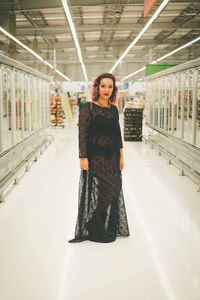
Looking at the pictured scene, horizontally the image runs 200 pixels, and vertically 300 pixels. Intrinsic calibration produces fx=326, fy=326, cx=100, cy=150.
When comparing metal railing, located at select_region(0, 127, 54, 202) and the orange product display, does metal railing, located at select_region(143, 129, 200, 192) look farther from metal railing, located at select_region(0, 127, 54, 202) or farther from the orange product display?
the orange product display

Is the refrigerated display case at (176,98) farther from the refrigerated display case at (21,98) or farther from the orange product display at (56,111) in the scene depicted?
the orange product display at (56,111)

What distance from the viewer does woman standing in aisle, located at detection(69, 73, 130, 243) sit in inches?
124

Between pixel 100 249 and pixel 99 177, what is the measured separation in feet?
2.32

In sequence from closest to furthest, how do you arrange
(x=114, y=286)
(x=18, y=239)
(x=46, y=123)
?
(x=114, y=286) → (x=18, y=239) → (x=46, y=123)

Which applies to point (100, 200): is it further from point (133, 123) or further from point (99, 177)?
point (133, 123)

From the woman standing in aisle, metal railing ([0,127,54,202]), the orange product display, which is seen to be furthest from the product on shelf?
the woman standing in aisle

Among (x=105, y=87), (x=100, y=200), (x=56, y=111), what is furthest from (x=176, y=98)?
(x=56, y=111)

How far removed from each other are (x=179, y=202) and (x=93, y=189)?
75.0 inches

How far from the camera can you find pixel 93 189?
3.29m

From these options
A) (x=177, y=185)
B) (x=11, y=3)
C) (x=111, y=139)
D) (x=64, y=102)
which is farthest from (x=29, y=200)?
(x=64, y=102)

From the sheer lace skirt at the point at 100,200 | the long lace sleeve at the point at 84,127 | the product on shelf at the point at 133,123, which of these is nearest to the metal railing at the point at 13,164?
Answer: the sheer lace skirt at the point at 100,200

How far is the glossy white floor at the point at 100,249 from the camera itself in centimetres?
252

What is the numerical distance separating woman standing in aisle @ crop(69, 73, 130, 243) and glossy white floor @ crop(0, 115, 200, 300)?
7.4 inches

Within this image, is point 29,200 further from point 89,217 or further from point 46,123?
point 46,123
